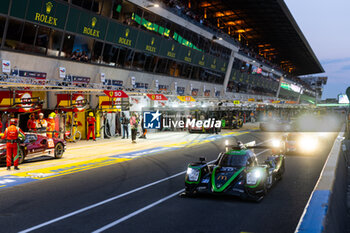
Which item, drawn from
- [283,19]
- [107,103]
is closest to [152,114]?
[107,103]

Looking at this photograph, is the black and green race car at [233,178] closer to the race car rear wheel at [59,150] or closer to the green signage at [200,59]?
the race car rear wheel at [59,150]

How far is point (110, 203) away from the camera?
26.5ft

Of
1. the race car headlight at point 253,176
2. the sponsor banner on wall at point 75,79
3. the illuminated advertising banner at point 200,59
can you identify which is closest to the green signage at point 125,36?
the sponsor banner on wall at point 75,79

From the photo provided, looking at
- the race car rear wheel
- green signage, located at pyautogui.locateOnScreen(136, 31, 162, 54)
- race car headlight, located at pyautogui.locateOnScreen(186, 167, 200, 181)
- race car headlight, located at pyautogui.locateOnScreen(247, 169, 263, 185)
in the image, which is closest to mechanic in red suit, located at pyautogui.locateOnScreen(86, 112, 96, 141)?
green signage, located at pyautogui.locateOnScreen(136, 31, 162, 54)

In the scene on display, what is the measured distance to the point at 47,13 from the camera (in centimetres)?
2095

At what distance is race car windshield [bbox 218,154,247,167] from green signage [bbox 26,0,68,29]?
52.6ft

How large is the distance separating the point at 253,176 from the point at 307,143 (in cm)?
1125

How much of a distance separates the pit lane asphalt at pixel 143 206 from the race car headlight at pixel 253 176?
0.54m

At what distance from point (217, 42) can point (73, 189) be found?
3771 centimetres

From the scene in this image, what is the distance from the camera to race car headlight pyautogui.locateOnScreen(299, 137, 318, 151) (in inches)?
698

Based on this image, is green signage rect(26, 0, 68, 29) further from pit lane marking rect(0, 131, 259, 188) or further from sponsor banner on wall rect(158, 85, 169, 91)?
sponsor banner on wall rect(158, 85, 169, 91)

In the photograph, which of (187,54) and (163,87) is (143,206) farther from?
(187,54)

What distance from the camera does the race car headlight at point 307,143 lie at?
17728 mm

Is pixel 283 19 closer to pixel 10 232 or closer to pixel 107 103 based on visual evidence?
pixel 107 103
